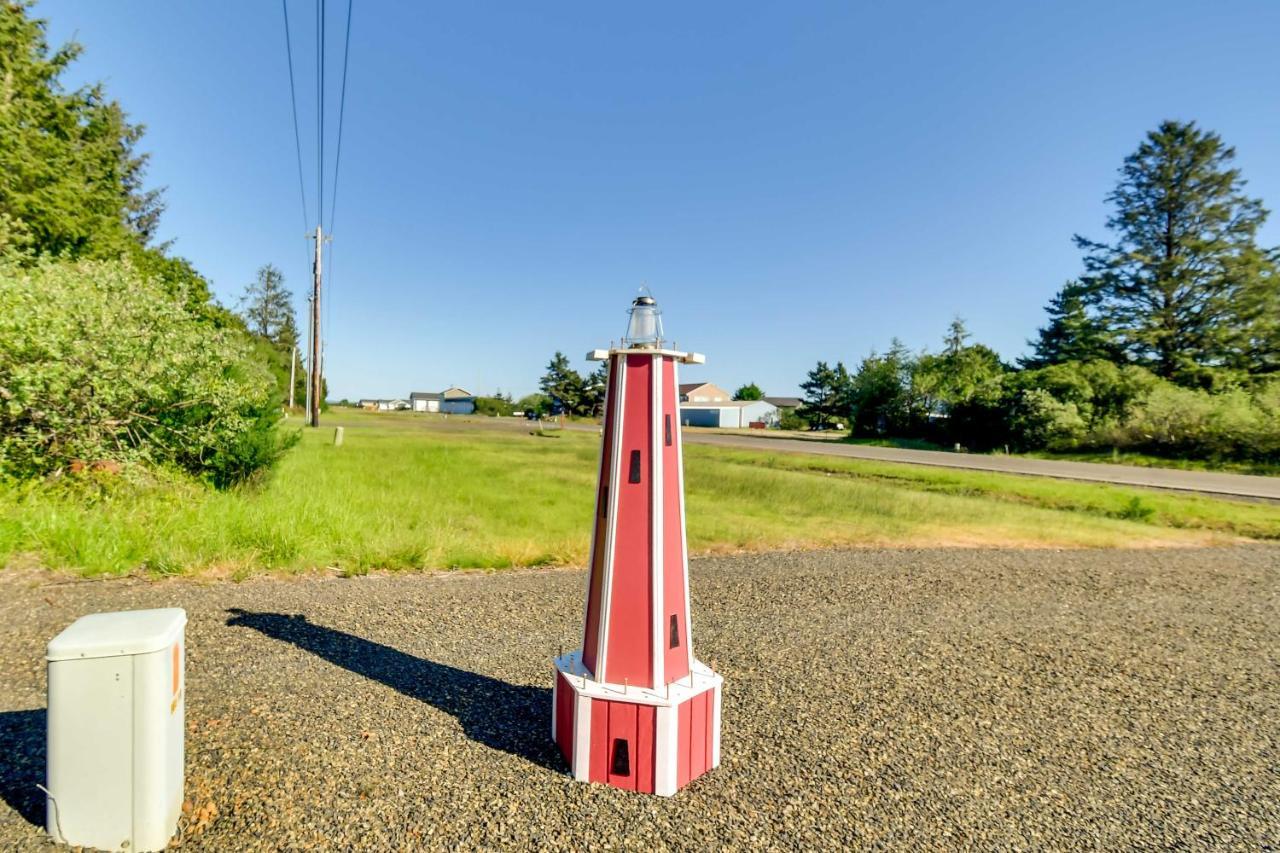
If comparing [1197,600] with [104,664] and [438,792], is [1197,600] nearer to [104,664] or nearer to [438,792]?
[438,792]

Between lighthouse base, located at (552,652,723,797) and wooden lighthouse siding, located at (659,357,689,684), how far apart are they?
14 centimetres

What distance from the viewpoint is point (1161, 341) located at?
95.6 feet

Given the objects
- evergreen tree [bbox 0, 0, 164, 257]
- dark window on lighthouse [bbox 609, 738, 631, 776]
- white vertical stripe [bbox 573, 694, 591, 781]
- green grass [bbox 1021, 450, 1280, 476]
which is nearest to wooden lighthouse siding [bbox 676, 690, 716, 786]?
dark window on lighthouse [bbox 609, 738, 631, 776]

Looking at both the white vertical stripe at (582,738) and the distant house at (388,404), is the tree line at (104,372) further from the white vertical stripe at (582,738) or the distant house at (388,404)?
the distant house at (388,404)

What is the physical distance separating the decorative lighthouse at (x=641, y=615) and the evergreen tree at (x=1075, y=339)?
117 ft

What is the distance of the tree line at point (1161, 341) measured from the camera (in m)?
24.2

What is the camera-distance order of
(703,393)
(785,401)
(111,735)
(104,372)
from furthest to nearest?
(785,401) < (703,393) < (104,372) < (111,735)

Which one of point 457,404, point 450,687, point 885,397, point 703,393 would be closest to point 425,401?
point 457,404

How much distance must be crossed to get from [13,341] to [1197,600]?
47.6 feet

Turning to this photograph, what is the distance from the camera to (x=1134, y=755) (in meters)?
3.34

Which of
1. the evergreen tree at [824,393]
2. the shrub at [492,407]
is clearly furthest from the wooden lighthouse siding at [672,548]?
the shrub at [492,407]

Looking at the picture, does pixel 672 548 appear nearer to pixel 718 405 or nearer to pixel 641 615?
pixel 641 615

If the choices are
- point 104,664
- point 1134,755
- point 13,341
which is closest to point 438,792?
point 104,664

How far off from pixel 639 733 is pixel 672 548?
90cm
